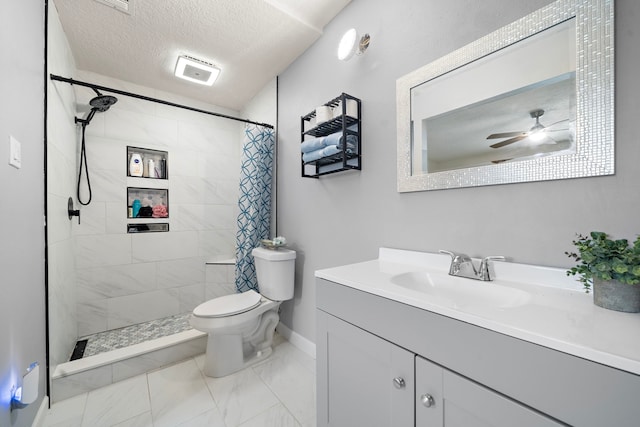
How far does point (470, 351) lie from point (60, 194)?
7.92ft

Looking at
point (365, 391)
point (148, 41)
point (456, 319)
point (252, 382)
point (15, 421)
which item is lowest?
point (252, 382)

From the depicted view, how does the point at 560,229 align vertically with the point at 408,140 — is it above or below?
below

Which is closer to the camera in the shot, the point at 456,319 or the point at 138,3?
the point at 456,319

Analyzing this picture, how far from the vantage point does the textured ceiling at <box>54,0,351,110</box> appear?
1.62m

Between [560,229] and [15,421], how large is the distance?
2173 mm

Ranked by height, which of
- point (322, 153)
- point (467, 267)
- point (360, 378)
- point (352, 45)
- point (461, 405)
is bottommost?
point (360, 378)

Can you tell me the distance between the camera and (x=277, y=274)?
1928 millimetres

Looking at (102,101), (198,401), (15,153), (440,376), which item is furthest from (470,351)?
(102,101)

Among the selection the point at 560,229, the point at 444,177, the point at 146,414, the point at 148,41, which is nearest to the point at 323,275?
the point at 444,177

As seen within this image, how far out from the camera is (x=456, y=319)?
66cm

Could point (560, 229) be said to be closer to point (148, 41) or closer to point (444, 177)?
A: point (444, 177)

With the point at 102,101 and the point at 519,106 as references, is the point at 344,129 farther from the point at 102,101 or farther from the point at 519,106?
the point at 102,101

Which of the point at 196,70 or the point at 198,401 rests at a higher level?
the point at 196,70

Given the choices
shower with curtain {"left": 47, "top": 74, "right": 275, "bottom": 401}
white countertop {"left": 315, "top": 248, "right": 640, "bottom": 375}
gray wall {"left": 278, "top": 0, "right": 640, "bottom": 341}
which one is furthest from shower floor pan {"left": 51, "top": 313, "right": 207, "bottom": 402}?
white countertop {"left": 315, "top": 248, "right": 640, "bottom": 375}
